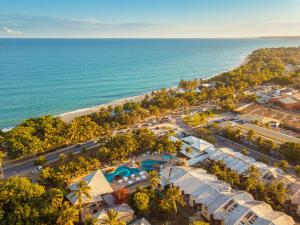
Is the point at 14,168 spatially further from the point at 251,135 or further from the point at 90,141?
the point at 251,135

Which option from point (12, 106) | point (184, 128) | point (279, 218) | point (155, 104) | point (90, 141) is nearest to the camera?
point (279, 218)

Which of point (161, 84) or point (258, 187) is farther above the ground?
point (258, 187)

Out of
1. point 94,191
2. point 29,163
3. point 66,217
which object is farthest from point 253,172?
point 29,163

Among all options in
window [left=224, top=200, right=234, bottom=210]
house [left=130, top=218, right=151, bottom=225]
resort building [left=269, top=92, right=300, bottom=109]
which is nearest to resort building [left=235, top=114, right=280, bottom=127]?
resort building [left=269, top=92, right=300, bottom=109]

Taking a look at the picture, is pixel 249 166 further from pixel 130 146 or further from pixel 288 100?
pixel 288 100

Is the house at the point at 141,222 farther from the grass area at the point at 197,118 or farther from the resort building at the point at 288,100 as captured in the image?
the resort building at the point at 288,100

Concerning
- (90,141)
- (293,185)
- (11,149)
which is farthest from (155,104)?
(293,185)

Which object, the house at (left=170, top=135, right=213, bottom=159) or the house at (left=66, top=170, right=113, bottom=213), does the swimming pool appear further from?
the house at (left=170, top=135, right=213, bottom=159)
